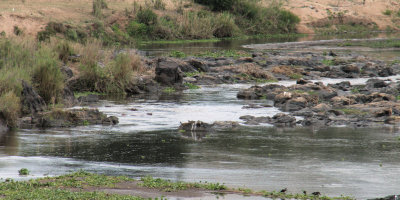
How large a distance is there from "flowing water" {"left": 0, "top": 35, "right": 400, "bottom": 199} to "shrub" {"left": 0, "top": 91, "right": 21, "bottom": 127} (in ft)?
2.65

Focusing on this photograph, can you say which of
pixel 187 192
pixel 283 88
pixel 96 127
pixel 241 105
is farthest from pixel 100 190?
pixel 283 88

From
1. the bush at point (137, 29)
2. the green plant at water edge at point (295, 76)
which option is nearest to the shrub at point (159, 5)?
the bush at point (137, 29)

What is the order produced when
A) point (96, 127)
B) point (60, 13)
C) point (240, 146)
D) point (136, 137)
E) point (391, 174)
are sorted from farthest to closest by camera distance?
point (60, 13) < point (96, 127) < point (136, 137) < point (240, 146) < point (391, 174)

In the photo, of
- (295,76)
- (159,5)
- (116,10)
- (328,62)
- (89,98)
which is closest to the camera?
(89,98)

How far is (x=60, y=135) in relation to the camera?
1555 centimetres

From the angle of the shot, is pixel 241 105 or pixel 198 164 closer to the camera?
pixel 198 164

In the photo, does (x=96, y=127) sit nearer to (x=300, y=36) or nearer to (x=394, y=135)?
(x=394, y=135)

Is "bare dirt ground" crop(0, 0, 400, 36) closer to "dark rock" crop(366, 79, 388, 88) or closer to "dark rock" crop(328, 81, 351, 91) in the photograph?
"dark rock" crop(328, 81, 351, 91)

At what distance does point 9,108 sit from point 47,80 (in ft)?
12.8

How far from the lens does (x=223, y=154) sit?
13.4m

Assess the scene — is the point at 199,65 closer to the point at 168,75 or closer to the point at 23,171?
the point at 168,75

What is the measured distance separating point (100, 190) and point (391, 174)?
4.88 metres

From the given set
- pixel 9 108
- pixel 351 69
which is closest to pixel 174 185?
pixel 9 108

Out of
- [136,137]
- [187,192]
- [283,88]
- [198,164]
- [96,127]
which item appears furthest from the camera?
[283,88]
